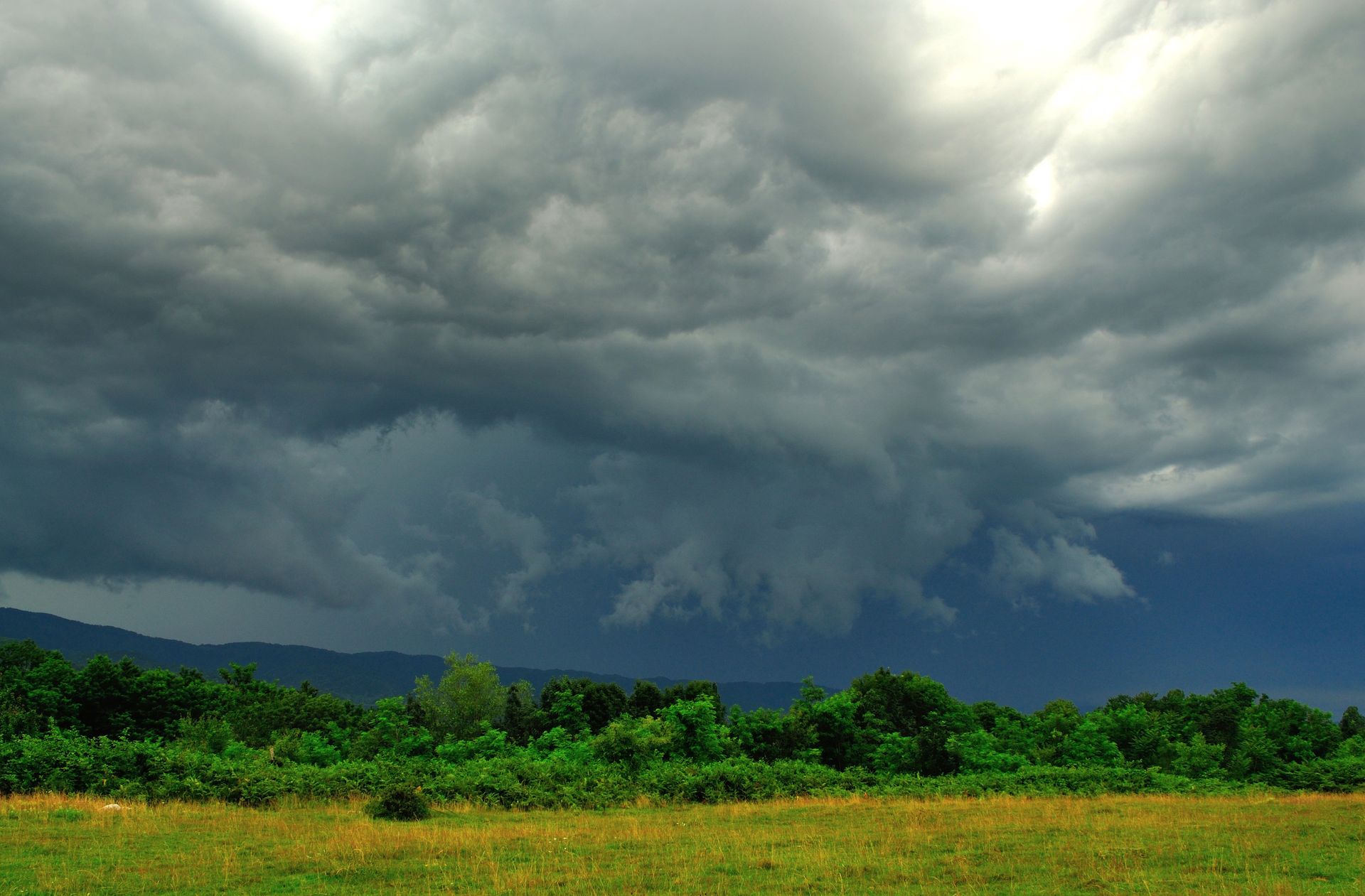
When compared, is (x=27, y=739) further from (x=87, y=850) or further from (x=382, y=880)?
(x=382, y=880)

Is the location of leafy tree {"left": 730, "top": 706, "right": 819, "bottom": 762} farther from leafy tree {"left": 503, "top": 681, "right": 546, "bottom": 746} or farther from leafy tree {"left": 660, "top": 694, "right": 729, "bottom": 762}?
leafy tree {"left": 503, "top": 681, "right": 546, "bottom": 746}

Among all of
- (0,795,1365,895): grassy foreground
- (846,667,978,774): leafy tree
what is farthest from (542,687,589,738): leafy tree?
(0,795,1365,895): grassy foreground

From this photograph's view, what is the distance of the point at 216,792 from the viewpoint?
129 ft

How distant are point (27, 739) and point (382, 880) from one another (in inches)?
1201

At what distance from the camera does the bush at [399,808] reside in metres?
35.1

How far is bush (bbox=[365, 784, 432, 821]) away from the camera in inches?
1383

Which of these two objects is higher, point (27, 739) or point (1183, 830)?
point (1183, 830)

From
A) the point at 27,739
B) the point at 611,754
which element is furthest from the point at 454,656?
the point at 27,739

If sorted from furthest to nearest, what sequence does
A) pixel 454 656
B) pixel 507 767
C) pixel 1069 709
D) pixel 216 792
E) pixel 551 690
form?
pixel 551 690, pixel 1069 709, pixel 454 656, pixel 507 767, pixel 216 792

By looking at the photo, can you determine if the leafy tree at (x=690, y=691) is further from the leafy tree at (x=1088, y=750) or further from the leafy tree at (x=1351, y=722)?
the leafy tree at (x=1351, y=722)

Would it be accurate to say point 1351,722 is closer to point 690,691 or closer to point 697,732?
point 690,691

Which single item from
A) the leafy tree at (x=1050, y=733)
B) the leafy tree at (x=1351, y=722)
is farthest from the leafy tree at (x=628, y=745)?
the leafy tree at (x=1351, y=722)

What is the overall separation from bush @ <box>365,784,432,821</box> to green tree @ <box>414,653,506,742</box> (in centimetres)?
6316

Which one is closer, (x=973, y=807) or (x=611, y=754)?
(x=973, y=807)
